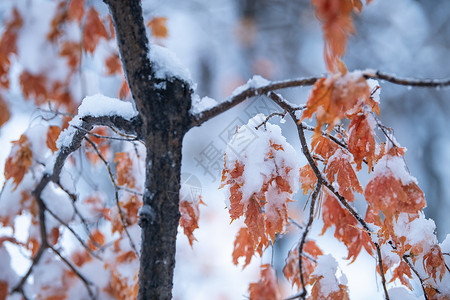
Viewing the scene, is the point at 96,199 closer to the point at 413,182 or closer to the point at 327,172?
the point at 327,172

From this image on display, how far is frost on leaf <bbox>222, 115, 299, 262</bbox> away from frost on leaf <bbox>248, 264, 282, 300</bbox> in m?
0.34

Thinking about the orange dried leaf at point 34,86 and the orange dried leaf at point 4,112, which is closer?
the orange dried leaf at point 4,112

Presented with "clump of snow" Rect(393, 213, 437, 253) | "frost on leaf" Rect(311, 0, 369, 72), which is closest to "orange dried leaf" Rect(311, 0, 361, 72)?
"frost on leaf" Rect(311, 0, 369, 72)

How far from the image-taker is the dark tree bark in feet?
2.00

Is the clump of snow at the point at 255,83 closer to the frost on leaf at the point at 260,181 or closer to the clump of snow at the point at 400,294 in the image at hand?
the frost on leaf at the point at 260,181

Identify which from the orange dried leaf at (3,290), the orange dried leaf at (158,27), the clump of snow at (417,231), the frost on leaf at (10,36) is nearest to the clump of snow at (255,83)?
the clump of snow at (417,231)

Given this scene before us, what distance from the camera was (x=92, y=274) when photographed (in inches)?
50.7

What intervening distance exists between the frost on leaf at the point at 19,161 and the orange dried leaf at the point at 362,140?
95 cm

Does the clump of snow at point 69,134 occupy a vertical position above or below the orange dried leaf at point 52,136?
below

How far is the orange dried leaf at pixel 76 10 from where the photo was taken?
179 cm

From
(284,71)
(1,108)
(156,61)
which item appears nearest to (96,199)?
(1,108)

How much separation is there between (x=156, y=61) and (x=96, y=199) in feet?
4.78

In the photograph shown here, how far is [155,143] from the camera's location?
2.01ft

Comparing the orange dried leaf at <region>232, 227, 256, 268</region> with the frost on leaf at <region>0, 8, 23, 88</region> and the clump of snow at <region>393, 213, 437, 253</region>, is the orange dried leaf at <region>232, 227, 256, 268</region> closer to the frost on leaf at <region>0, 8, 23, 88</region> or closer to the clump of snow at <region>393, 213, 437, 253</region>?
the clump of snow at <region>393, 213, 437, 253</region>
